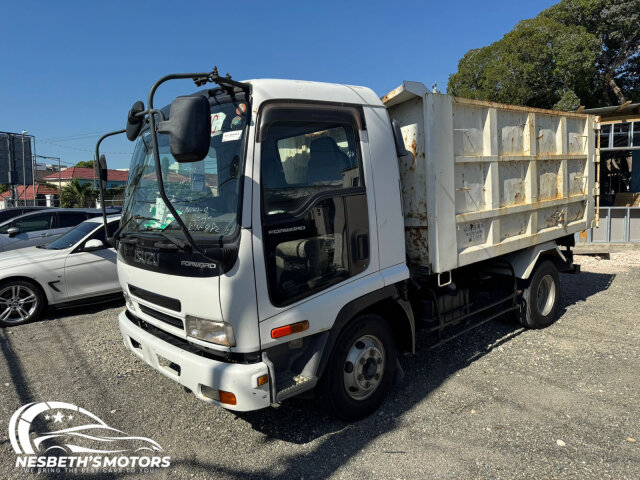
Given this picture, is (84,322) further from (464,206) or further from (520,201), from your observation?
(520,201)

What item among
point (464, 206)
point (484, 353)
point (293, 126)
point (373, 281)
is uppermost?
point (293, 126)

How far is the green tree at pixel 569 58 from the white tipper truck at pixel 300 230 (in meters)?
15.3

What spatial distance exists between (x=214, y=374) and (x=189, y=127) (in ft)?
4.98

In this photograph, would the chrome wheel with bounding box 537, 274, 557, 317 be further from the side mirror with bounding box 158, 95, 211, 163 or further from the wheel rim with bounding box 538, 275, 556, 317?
the side mirror with bounding box 158, 95, 211, 163

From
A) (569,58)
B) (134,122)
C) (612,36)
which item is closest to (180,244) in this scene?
(134,122)

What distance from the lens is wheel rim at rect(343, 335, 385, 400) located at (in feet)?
10.9

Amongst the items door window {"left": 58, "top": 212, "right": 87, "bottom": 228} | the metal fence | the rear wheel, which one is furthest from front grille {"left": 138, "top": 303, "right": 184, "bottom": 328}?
the metal fence

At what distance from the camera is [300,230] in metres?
2.90

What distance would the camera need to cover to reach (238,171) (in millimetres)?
2715

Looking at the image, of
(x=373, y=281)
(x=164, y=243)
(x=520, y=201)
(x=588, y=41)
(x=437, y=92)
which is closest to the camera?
(x=164, y=243)

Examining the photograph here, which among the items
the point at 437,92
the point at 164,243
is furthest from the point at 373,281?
the point at 437,92

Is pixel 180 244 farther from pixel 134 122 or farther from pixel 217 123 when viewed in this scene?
pixel 134 122

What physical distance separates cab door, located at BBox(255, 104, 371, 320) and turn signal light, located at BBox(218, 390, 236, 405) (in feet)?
1.76

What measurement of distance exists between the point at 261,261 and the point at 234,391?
828 mm
